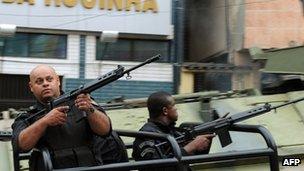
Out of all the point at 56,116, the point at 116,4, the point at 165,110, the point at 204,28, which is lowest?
the point at 165,110

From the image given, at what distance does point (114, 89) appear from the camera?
11898 millimetres

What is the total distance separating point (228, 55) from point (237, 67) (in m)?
0.57

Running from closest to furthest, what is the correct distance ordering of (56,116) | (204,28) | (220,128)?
1. (56,116)
2. (220,128)
3. (204,28)

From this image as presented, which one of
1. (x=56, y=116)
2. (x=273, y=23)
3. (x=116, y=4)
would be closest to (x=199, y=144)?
(x=56, y=116)

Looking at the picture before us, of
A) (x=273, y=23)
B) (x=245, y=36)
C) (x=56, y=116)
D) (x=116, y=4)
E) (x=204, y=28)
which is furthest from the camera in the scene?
(x=204, y=28)

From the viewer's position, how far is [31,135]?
273 cm

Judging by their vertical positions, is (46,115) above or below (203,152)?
above

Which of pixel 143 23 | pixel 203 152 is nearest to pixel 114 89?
pixel 143 23

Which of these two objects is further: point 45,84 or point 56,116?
point 45,84

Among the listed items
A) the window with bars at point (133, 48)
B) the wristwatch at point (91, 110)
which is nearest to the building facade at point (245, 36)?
the window with bars at point (133, 48)

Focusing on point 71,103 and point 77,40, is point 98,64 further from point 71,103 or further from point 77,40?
point 71,103

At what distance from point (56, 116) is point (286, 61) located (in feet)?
10.8

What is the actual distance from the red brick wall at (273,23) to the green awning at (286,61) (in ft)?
22.0

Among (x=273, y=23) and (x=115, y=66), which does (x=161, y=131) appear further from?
(x=273, y=23)
